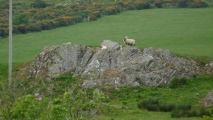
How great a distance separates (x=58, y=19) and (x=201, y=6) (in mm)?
20033

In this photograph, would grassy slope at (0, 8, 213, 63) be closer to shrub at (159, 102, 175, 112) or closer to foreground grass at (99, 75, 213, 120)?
foreground grass at (99, 75, 213, 120)

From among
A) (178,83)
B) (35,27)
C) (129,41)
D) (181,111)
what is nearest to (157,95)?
(178,83)

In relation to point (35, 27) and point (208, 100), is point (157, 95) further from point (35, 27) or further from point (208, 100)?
point (35, 27)

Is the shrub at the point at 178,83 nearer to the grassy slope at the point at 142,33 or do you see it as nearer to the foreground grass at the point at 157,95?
the foreground grass at the point at 157,95

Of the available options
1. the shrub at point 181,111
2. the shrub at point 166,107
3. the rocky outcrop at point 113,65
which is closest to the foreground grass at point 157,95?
the shrub at point 181,111

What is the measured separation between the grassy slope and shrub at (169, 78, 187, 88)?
23.6 feet

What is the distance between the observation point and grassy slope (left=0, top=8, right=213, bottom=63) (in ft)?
163

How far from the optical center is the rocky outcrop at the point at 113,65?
35.5m

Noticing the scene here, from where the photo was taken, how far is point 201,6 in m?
76.1

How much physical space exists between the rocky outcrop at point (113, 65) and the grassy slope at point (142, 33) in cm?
546

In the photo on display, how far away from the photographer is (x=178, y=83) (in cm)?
3509

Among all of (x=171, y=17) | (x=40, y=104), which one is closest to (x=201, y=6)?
(x=171, y=17)

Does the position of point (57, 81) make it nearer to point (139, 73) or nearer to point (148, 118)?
point (139, 73)

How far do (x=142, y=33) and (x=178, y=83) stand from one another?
2493cm
